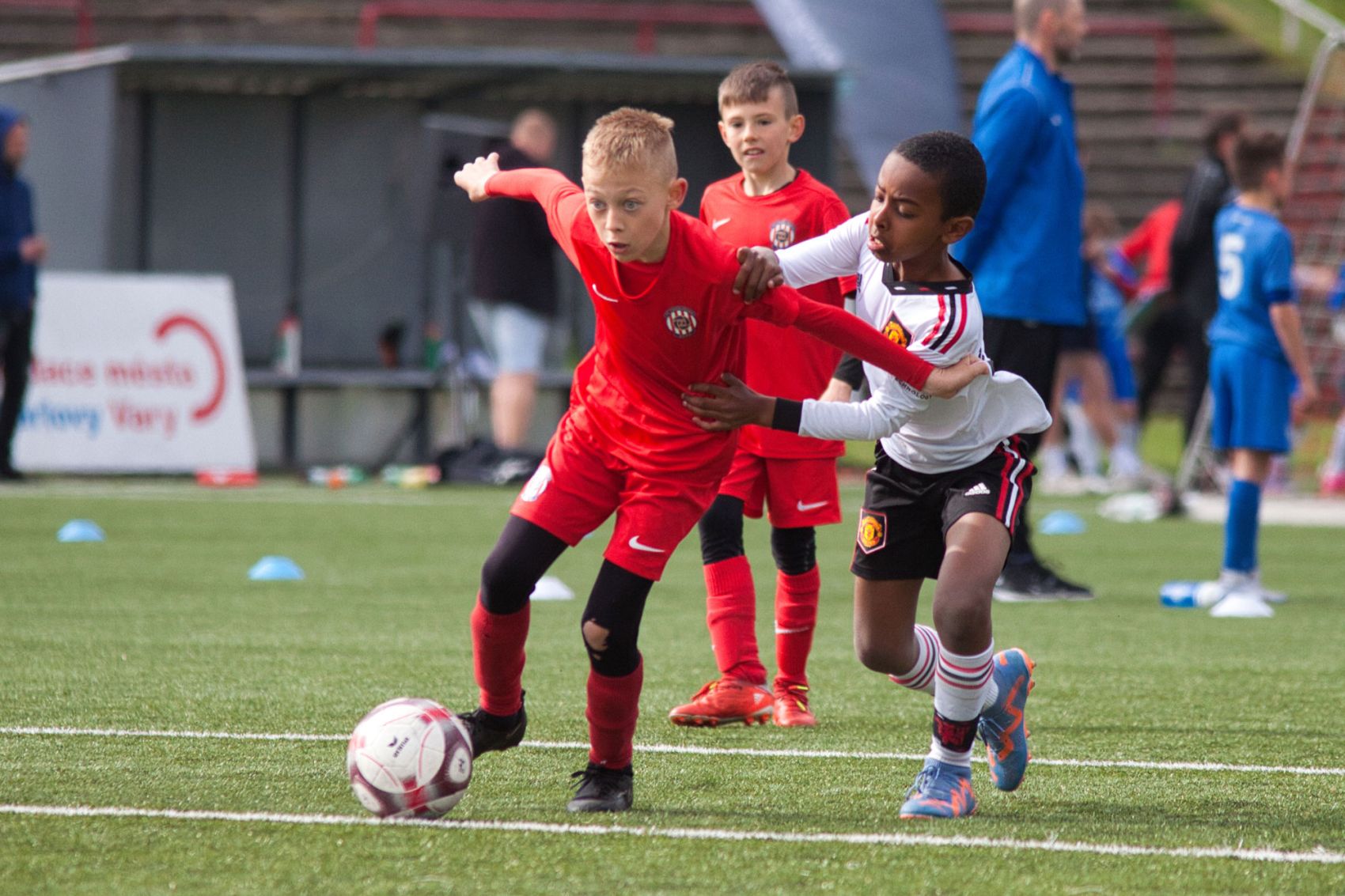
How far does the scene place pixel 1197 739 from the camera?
473 cm

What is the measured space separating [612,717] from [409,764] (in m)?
0.45

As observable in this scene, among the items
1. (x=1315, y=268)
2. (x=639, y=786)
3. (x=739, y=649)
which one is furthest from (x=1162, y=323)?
(x=639, y=786)

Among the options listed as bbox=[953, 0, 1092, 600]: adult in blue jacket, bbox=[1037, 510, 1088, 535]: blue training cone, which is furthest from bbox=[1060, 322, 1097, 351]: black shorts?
bbox=[953, 0, 1092, 600]: adult in blue jacket

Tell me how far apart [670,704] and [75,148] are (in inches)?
433

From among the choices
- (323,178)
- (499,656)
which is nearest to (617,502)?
(499,656)

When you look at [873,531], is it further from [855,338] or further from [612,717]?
[612,717]

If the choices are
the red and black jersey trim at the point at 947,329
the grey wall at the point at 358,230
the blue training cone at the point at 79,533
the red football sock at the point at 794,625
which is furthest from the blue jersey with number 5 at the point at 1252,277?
the grey wall at the point at 358,230

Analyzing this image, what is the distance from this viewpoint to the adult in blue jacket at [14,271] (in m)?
11.8

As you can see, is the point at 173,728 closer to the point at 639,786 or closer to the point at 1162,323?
the point at 639,786

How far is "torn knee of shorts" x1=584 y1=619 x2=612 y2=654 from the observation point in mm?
3873

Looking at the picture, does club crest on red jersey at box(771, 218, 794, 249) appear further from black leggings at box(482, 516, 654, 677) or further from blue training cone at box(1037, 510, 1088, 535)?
blue training cone at box(1037, 510, 1088, 535)

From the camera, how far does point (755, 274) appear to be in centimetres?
370

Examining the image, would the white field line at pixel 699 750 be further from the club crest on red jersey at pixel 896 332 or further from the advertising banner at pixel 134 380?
the advertising banner at pixel 134 380

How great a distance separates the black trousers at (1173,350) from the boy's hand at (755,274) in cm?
911
